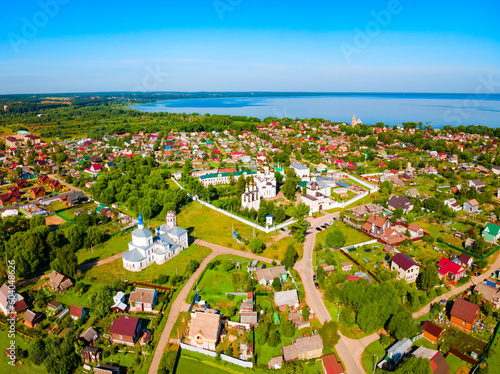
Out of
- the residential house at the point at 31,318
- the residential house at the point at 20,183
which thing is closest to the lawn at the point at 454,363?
the residential house at the point at 31,318

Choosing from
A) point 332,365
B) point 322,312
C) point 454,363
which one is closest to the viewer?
point 332,365

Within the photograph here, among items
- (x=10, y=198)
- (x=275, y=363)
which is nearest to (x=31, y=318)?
(x=275, y=363)

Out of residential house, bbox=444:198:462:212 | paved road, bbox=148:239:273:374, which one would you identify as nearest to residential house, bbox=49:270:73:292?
paved road, bbox=148:239:273:374

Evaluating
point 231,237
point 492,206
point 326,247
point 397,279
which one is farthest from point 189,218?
point 492,206

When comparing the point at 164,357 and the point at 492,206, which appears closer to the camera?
the point at 164,357

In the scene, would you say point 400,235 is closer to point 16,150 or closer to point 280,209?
point 280,209

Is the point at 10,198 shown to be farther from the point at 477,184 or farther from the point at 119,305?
the point at 477,184
